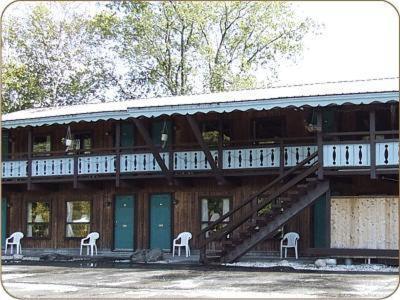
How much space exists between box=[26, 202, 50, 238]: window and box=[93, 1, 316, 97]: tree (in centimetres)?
1695

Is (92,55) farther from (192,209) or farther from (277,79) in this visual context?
(192,209)

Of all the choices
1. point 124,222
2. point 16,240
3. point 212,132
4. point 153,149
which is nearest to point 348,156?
point 212,132

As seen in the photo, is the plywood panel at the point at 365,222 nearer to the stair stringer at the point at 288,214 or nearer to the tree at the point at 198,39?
the stair stringer at the point at 288,214

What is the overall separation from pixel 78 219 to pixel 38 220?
1.86 meters

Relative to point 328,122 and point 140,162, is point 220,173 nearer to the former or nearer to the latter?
point 140,162

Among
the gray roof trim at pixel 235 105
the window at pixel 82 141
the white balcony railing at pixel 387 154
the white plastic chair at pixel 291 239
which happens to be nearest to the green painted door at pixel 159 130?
the gray roof trim at pixel 235 105

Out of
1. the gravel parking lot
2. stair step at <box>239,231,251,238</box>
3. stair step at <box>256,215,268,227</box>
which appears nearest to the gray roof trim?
stair step at <box>256,215,268,227</box>

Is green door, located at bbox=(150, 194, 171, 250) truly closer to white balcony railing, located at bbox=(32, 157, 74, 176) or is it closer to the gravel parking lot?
white balcony railing, located at bbox=(32, 157, 74, 176)

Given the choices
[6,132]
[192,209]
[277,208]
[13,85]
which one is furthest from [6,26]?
[277,208]

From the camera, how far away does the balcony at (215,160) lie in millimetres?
17438

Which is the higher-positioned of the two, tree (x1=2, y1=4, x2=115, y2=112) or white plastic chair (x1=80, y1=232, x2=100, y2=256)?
tree (x1=2, y1=4, x2=115, y2=112)

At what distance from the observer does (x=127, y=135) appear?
23125 mm

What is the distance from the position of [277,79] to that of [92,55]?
11.8 meters

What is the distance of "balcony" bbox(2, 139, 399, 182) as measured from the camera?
57.2 ft
